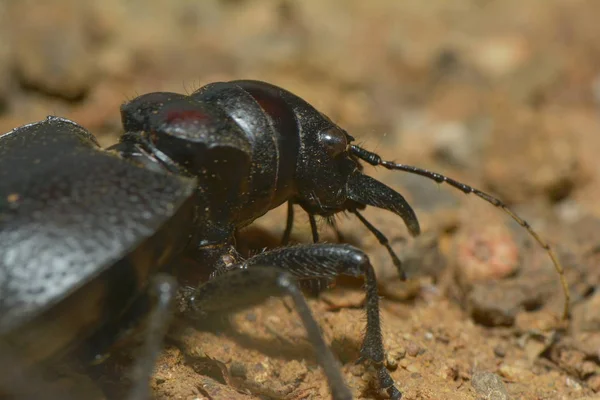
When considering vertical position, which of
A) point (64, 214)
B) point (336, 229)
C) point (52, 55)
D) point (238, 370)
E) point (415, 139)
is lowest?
point (238, 370)

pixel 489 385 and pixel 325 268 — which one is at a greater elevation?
pixel 325 268

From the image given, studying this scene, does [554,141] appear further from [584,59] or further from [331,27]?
[331,27]

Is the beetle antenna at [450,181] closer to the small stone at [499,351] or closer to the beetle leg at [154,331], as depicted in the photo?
the small stone at [499,351]

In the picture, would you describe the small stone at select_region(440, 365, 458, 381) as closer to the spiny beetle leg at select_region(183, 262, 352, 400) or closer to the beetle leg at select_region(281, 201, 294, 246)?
the spiny beetle leg at select_region(183, 262, 352, 400)

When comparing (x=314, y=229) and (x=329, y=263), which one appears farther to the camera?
(x=314, y=229)

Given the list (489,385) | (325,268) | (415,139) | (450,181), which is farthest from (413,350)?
(415,139)

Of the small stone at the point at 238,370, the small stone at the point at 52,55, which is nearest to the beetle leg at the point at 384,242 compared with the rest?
the small stone at the point at 238,370

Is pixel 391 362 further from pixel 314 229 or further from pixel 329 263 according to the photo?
pixel 314 229
